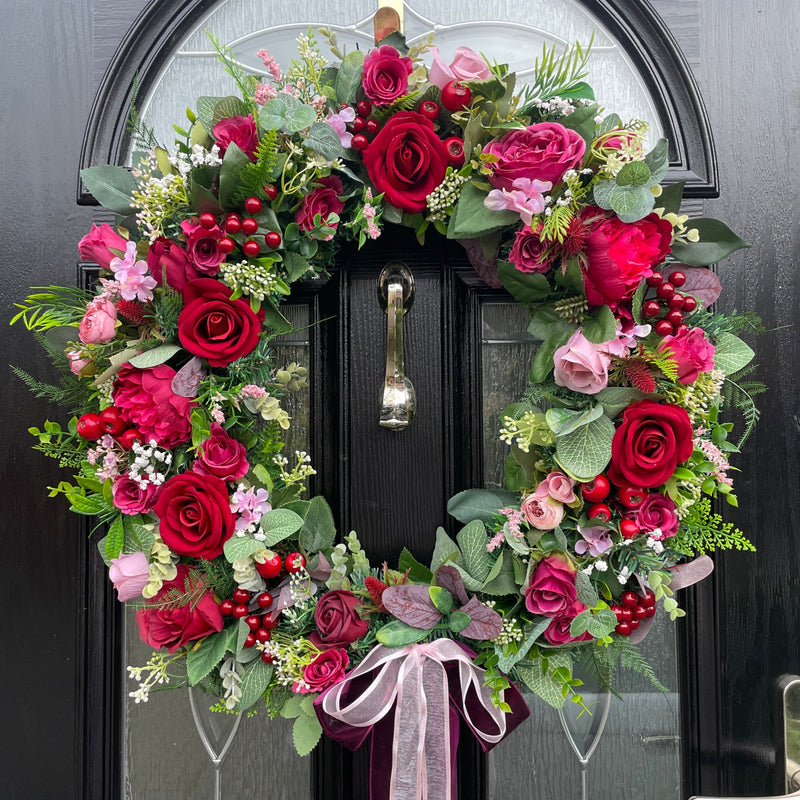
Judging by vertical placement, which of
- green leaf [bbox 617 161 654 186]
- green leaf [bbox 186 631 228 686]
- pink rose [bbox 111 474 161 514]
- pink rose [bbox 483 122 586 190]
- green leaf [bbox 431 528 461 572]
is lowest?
green leaf [bbox 186 631 228 686]

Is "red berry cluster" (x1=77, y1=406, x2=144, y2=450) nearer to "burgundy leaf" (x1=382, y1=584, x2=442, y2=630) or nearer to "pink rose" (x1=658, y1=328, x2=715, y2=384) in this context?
"burgundy leaf" (x1=382, y1=584, x2=442, y2=630)

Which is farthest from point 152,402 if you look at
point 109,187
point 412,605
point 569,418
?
point 569,418

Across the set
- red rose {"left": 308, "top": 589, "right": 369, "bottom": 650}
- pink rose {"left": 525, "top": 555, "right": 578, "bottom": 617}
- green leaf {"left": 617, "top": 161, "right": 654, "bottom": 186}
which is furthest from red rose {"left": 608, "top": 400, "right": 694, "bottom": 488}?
red rose {"left": 308, "top": 589, "right": 369, "bottom": 650}

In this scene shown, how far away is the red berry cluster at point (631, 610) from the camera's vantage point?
2.45 ft

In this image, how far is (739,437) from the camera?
898 millimetres

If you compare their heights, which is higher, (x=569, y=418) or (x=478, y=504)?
(x=569, y=418)

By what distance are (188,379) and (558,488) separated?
0.45 meters

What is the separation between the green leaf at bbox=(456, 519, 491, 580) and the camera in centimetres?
75

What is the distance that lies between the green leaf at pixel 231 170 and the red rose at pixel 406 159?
148mm

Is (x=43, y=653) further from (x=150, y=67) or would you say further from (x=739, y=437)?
(x=739, y=437)

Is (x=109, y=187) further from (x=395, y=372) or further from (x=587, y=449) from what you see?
(x=587, y=449)

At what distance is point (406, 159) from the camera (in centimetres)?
74

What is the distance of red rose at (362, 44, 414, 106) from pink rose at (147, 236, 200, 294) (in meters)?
0.30

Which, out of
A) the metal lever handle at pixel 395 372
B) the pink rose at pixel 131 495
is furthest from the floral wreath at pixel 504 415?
the metal lever handle at pixel 395 372
